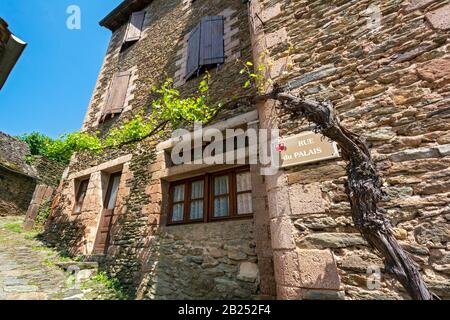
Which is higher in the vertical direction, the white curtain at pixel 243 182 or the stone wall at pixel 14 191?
the stone wall at pixel 14 191

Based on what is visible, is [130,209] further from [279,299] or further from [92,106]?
[92,106]

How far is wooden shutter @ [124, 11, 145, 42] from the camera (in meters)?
7.91

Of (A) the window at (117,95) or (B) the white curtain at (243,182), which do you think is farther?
(A) the window at (117,95)

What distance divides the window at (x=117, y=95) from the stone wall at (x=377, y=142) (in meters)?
5.71

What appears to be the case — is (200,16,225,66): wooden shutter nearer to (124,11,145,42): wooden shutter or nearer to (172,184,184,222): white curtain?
(172,184,184,222): white curtain

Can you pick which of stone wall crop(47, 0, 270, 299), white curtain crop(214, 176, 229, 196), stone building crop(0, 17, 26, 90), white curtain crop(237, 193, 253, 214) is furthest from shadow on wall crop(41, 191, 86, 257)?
white curtain crop(237, 193, 253, 214)

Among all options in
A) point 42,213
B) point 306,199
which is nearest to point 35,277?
point 42,213

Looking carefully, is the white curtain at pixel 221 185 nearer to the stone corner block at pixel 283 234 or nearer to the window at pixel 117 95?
the stone corner block at pixel 283 234

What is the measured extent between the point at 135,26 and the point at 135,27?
0.08 metres

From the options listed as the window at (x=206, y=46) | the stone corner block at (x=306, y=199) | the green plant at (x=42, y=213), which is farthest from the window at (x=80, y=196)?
the stone corner block at (x=306, y=199)

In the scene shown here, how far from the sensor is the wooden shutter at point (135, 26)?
26.0 feet

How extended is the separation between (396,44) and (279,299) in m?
2.90
